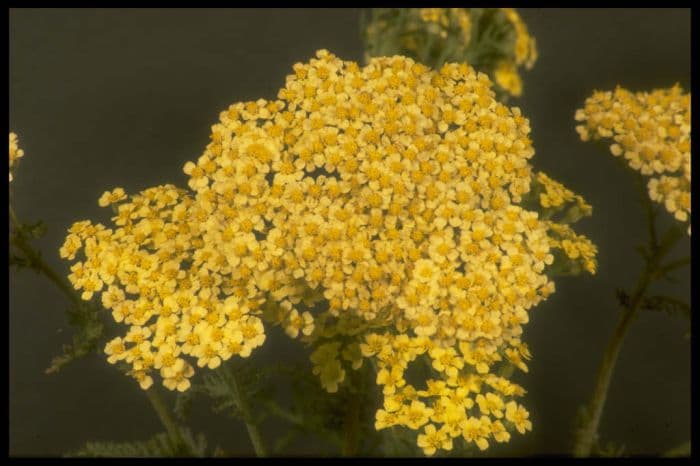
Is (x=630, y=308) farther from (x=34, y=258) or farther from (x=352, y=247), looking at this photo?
(x=34, y=258)

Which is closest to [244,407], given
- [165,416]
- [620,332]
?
[165,416]

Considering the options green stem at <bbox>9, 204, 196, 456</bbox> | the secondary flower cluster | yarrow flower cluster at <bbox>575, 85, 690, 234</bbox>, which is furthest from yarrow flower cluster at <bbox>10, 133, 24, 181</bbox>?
yarrow flower cluster at <bbox>575, 85, 690, 234</bbox>

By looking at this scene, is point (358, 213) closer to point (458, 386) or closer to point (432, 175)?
point (432, 175)

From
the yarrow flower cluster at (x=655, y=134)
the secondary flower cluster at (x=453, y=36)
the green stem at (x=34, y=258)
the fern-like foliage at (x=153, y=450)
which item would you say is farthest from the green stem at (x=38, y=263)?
the yarrow flower cluster at (x=655, y=134)

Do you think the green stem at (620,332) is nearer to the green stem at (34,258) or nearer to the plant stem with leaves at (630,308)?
the plant stem with leaves at (630,308)

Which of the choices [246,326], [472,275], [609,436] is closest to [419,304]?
[472,275]
